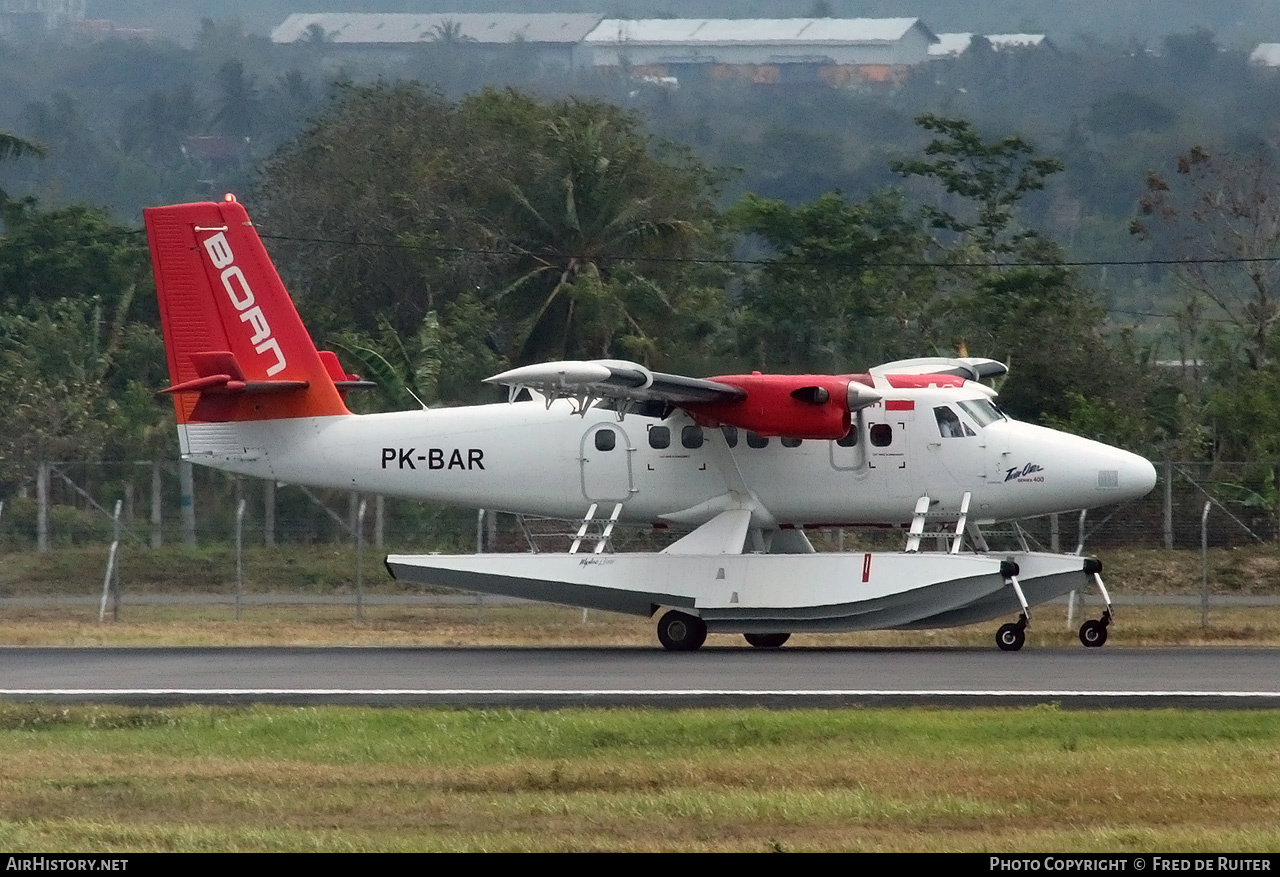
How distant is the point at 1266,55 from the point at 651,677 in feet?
263

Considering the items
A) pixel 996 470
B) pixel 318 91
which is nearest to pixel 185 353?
pixel 996 470

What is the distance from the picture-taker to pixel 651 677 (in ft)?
57.7

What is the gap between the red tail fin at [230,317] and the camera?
22.6 m

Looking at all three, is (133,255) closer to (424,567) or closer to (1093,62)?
(424,567)

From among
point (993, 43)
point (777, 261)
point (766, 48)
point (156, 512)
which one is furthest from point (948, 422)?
point (766, 48)

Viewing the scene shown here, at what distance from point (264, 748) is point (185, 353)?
984 centimetres

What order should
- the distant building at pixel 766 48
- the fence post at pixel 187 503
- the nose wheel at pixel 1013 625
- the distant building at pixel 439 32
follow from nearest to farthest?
the nose wheel at pixel 1013 625, the fence post at pixel 187 503, the distant building at pixel 766 48, the distant building at pixel 439 32

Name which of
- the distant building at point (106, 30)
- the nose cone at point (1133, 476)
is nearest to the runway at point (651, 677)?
the nose cone at point (1133, 476)

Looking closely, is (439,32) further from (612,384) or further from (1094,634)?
(1094,634)

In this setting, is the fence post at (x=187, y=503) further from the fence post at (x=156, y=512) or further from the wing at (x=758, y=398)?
the wing at (x=758, y=398)

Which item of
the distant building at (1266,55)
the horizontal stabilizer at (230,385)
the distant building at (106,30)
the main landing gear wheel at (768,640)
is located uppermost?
the distant building at (106,30)

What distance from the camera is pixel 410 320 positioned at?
148 ft

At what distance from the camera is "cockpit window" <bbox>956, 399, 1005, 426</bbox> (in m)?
21.5

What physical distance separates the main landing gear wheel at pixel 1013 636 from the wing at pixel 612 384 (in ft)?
12.0
